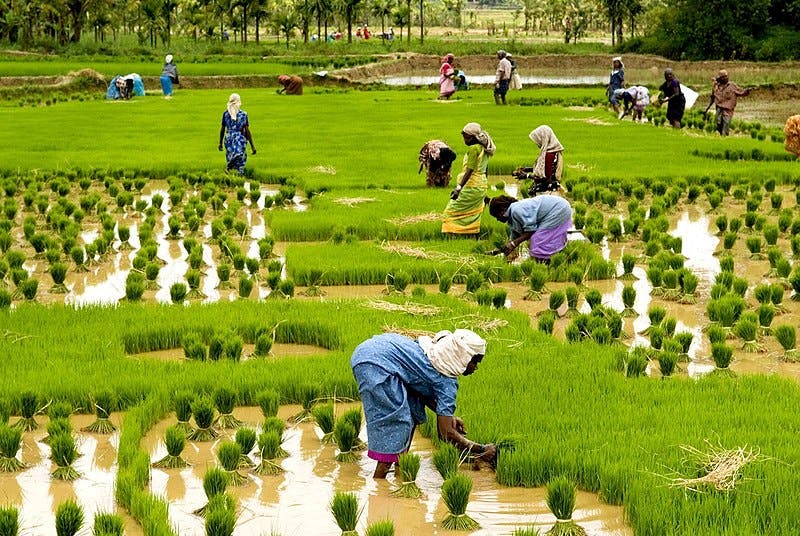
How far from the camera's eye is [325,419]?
247 inches

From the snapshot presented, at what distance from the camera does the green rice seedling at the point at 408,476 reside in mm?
5551

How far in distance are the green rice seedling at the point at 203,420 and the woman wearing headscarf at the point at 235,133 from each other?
9685mm

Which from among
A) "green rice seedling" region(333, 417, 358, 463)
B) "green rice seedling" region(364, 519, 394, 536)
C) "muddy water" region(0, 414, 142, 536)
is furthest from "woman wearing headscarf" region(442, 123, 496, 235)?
"green rice seedling" region(364, 519, 394, 536)

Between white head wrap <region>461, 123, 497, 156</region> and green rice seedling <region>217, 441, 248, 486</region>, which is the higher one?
white head wrap <region>461, 123, 497, 156</region>

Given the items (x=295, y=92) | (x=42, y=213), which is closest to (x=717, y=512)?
(x=42, y=213)

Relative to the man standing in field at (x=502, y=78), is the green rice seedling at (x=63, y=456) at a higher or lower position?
lower

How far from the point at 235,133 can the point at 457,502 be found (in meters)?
11.8

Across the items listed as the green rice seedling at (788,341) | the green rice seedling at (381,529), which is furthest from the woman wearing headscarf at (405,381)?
the green rice seedling at (788,341)

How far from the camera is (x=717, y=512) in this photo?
5035 millimetres

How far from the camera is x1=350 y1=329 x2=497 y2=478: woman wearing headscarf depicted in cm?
557

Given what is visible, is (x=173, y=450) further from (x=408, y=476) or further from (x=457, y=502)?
(x=457, y=502)

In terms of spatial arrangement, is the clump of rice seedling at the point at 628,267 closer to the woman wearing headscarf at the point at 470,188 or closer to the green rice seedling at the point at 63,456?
the woman wearing headscarf at the point at 470,188

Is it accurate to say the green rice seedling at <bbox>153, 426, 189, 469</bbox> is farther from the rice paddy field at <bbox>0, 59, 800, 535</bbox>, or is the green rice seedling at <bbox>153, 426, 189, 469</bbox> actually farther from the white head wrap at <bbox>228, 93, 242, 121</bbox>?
the white head wrap at <bbox>228, 93, 242, 121</bbox>

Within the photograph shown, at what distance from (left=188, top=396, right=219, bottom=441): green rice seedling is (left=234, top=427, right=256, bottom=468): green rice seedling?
0.40m
